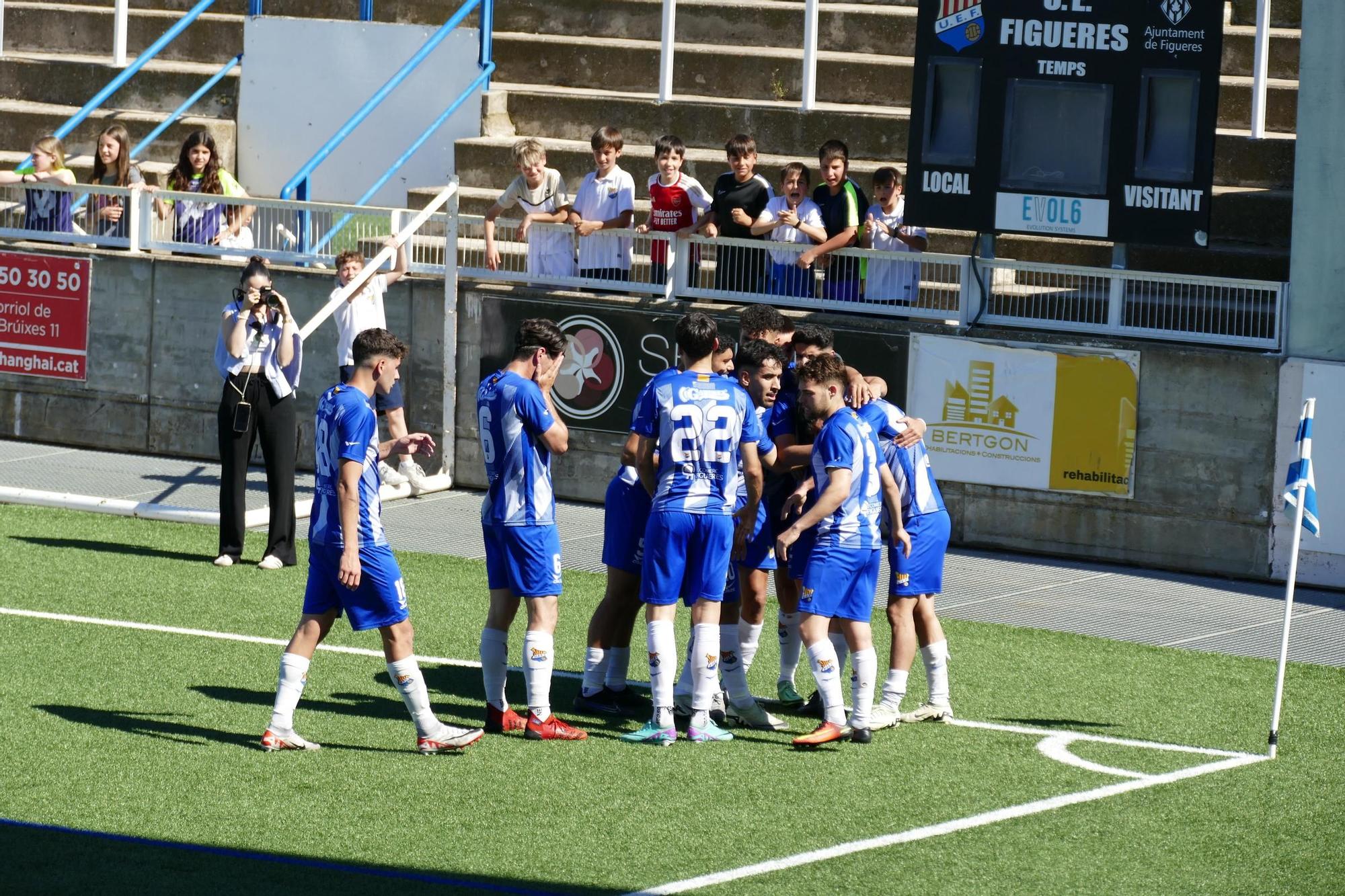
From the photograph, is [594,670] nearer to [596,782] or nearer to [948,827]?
[596,782]

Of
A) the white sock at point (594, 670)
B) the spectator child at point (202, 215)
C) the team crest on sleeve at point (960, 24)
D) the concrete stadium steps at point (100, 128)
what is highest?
the team crest on sleeve at point (960, 24)

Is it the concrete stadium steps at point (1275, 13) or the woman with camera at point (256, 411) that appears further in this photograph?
the concrete stadium steps at point (1275, 13)

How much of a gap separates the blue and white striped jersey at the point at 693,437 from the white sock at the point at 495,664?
96cm

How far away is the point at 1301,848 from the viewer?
7.75 metres

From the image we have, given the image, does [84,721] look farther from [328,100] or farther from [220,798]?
[328,100]

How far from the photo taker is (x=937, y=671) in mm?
9680

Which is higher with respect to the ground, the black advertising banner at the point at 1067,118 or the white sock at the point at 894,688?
the black advertising banner at the point at 1067,118

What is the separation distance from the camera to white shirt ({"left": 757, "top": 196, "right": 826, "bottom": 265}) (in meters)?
15.2

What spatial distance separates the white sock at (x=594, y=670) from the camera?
9.57 m

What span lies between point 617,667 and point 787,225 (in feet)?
20.9

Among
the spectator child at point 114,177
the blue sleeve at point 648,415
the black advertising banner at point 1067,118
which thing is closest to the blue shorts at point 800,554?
the blue sleeve at point 648,415

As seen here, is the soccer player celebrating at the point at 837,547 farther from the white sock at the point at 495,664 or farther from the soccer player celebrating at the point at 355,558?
the soccer player celebrating at the point at 355,558

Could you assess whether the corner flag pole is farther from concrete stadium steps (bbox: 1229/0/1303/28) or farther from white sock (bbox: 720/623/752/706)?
concrete stadium steps (bbox: 1229/0/1303/28)

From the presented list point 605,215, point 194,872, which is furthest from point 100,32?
point 194,872
